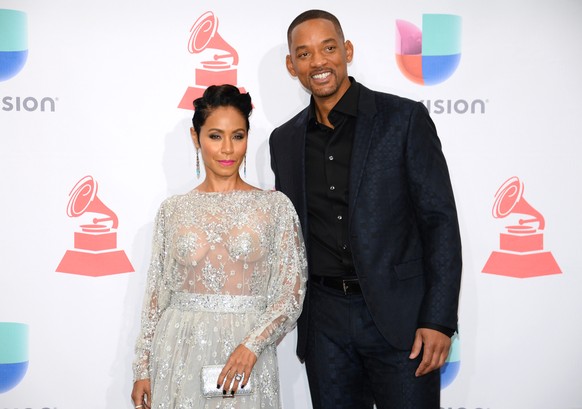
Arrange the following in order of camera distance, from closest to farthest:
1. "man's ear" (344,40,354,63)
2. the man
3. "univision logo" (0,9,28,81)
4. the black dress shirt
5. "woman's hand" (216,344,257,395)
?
"woman's hand" (216,344,257,395) → the man → the black dress shirt → "man's ear" (344,40,354,63) → "univision logo" (0,9,28,81)

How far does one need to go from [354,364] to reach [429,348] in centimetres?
33

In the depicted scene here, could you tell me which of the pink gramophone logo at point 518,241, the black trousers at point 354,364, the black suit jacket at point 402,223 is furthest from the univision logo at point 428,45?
the black trousers at point 354,364

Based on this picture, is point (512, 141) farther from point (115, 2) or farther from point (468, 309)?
point (115, 2)

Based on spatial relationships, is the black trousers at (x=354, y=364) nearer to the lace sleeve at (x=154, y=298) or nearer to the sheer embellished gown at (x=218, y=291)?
the sheer embellished gown at (x=218, y=291)

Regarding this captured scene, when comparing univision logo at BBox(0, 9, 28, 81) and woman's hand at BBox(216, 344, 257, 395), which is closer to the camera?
woman's hand at BBox(216, 344, 257, 395)

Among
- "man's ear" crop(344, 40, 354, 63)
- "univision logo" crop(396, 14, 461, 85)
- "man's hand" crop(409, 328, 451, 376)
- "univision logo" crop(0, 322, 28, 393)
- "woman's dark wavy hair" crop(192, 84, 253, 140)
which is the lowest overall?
"univision logo" crop(0, 322, 28, 393)

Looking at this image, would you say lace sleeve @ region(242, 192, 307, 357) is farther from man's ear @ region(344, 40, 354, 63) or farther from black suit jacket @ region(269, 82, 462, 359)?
man's ear @ region(344, 40, 354, 63)

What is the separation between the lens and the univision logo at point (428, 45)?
2.86 m

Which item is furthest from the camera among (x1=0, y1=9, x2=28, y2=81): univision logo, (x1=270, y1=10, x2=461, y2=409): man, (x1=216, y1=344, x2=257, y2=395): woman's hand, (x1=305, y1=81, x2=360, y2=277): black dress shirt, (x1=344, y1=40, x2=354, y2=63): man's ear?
(x1=0, y1=9, x2=28, y2=81): univision logo

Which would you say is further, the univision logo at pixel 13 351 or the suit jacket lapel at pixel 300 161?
the univision logo at pixel 13 351

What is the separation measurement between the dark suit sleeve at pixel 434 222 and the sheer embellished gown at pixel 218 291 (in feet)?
1.52

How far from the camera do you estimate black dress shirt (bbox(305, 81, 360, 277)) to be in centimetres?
217

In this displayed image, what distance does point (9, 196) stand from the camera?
2.88 meters

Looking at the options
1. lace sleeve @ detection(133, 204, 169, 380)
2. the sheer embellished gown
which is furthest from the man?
lace sleeve @ detection(133, 204, 169, 380)
